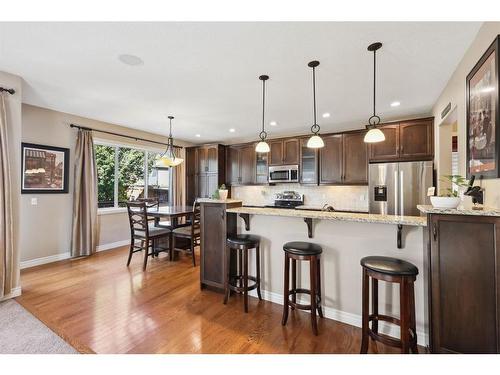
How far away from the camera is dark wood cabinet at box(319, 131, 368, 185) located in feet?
14.6

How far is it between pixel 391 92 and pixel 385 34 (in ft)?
4.89

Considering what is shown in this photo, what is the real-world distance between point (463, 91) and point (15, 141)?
482 cm

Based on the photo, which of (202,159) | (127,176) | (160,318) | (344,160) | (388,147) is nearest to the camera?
(160,318)

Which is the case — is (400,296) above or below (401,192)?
below

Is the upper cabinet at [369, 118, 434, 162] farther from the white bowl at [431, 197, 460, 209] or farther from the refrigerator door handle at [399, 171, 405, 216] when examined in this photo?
the white bowl at [431, 197, 460, 209]

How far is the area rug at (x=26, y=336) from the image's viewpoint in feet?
6.04

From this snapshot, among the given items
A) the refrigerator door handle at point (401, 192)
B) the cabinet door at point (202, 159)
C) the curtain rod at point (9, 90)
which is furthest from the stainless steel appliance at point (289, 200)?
the curtain rod at point (9, 90)

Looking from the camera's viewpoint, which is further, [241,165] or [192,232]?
[241,165]

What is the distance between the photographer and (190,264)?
12.8ft

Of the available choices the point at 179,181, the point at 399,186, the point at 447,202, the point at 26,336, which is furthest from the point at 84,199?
the point at 399,186

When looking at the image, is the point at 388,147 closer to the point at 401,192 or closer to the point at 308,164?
the point at 401,192

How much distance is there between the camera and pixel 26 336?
2.00 m

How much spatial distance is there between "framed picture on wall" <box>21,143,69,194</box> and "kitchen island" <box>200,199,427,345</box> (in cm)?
289
